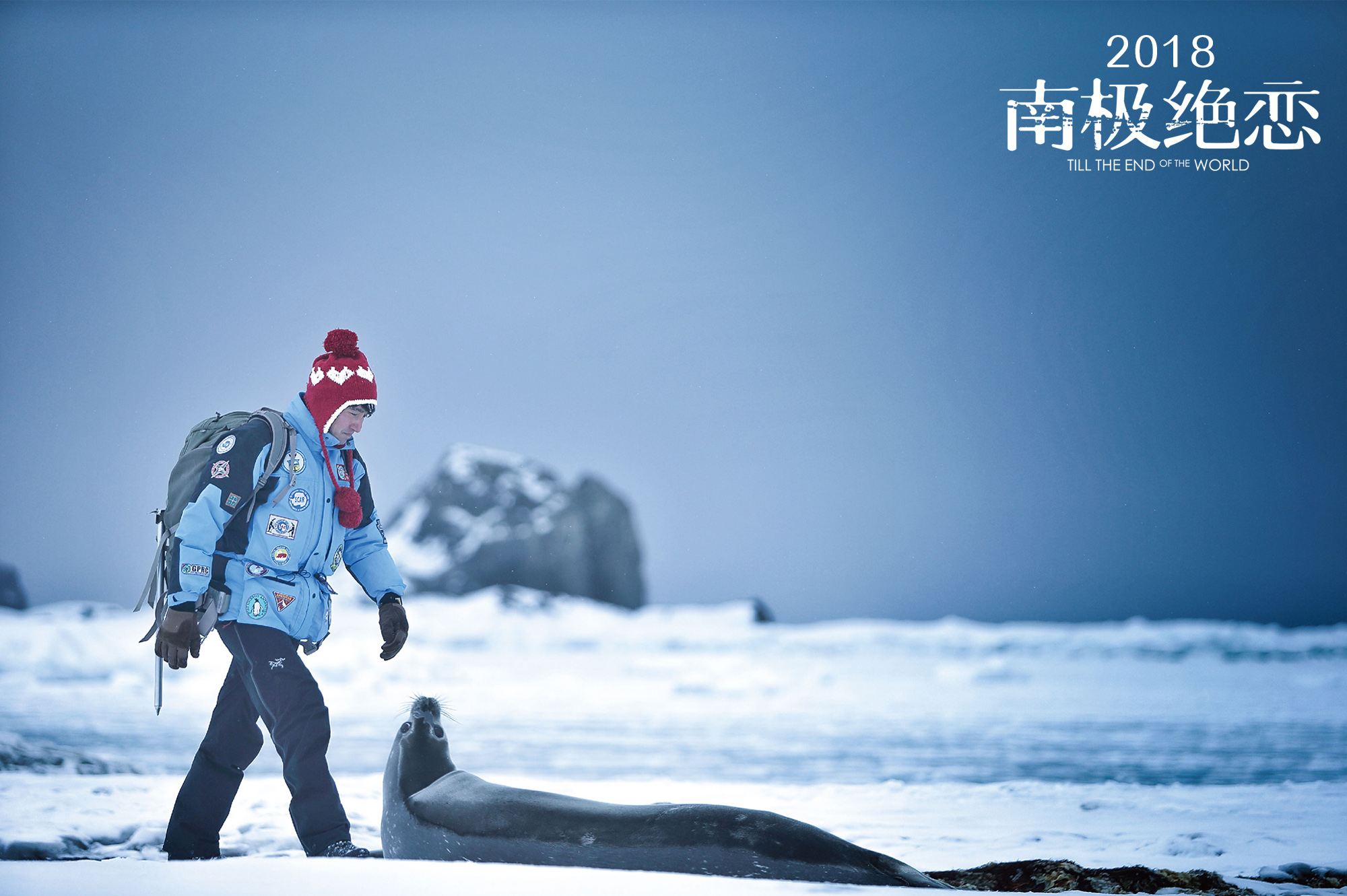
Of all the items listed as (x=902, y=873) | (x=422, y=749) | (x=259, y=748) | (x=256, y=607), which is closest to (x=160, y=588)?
(x=256, y=607)

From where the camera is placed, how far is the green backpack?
95.9 inches

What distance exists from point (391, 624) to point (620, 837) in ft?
3.62

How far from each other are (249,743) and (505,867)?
1.09 meters

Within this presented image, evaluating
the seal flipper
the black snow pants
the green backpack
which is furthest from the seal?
the green backpack

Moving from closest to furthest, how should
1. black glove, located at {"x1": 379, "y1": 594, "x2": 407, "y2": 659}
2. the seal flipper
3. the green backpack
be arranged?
the seal flipper < the green backpack < black glove, located at {"x1": 379, "y1": 594, "x2": 407, "y2": 659}

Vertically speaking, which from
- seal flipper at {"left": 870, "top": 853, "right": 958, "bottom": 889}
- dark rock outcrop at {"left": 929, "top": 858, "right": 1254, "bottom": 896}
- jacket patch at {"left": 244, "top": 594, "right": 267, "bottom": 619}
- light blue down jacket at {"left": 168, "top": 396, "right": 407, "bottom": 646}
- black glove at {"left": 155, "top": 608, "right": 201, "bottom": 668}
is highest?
light blue down jacket at {"left": 168, "top": 396, "right": 407, "bottom": 646}

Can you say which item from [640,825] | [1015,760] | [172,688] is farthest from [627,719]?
[172,688]

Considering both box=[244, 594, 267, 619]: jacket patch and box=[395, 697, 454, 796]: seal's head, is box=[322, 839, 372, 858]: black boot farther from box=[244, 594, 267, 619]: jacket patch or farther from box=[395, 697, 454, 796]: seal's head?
box=[244, 594, 267, 619]: jacket patch

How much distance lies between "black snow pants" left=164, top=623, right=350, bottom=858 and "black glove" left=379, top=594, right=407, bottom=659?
11.9 inches

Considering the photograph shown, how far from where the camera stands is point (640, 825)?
6.57ft

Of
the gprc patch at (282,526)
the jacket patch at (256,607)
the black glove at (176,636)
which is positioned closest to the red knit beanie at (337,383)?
the gprc patch at (282,526)

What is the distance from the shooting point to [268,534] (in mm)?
2506

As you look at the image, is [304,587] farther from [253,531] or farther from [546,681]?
[546,681]

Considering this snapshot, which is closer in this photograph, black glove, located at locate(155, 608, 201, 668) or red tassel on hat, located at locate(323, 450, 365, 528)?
black glove, located at locate(155, 608, 201, 668)
